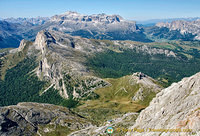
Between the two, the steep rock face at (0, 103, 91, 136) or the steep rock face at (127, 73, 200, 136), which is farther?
the steep rock face at (0, 103, 91, 136)

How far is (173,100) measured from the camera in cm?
8400

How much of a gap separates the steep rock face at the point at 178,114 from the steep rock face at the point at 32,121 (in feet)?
277

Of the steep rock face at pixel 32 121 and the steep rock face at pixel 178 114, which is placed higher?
the steep rock face at pixel 178 114

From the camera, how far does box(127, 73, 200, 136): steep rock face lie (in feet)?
166

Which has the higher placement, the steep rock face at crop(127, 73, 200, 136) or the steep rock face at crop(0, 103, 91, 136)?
the steep rock face at crop(127, 73, 200, 136)

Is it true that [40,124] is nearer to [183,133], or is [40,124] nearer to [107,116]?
[107,116]

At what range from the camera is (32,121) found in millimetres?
151750

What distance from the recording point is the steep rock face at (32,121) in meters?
138

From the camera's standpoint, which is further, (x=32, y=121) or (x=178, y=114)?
(x=32, y=121)

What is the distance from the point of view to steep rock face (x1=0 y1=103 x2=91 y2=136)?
138 m

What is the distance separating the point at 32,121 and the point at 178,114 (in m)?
132

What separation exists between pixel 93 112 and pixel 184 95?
132m

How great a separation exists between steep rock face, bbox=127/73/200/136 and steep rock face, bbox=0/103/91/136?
277 ft

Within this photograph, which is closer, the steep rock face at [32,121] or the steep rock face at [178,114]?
the steep rock face at [178,114]
